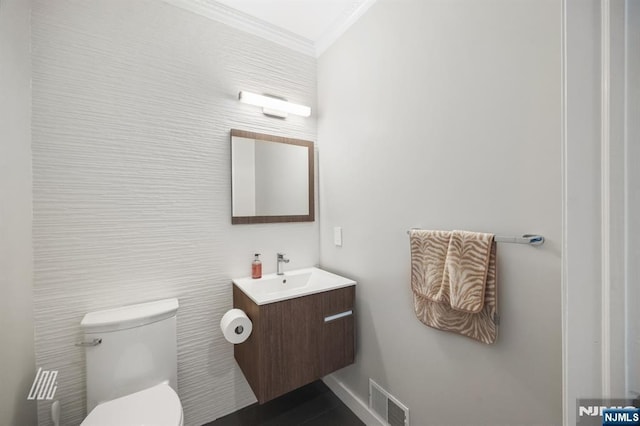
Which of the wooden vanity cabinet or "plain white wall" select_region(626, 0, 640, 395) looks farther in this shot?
the wooden vanity cabinet

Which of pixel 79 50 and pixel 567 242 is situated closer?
pixel 567 242

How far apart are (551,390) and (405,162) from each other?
3.35ft

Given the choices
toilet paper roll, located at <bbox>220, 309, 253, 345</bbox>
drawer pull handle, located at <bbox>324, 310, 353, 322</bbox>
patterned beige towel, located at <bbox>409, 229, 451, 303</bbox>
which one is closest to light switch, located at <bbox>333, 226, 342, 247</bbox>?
drawer pull handle, located at <bbox>324, 310, 353, 322</bbox>

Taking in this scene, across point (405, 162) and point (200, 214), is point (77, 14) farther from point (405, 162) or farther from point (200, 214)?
point (405, 162)

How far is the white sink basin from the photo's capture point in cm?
142

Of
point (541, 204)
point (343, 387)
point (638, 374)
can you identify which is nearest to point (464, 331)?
point (638, 374)

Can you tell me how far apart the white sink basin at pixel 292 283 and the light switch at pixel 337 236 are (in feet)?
0.73

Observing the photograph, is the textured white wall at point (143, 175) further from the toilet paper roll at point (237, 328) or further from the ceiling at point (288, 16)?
the toilet paper roll at point (237, 328)

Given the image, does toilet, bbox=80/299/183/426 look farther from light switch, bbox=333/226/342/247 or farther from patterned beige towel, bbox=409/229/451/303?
patterned beige towel, bbox=409/229/451/303

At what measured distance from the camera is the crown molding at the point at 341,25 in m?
1.54

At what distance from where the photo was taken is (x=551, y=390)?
33.2 inches

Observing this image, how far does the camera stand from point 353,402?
5.41ft

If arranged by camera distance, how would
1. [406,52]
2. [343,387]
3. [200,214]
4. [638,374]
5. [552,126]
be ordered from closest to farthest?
1. [638,374]
2. [552,126]
3. [406,52]
4. [200,214]
5. [343,387]

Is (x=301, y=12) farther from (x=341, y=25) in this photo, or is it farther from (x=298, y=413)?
(x=298, y=413)
